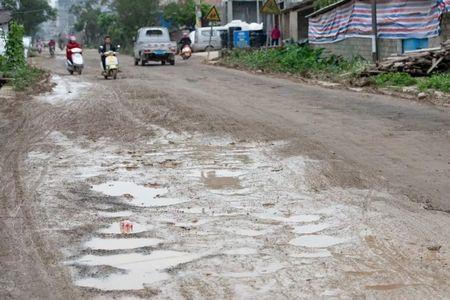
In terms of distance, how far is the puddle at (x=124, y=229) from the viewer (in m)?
5.50

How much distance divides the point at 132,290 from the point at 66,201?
2490 millimetres

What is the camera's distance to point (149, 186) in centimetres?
711

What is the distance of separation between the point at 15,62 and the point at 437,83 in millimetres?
12867

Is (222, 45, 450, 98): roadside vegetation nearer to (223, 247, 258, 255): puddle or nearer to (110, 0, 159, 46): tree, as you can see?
(223, 247, 258, 255): puddle

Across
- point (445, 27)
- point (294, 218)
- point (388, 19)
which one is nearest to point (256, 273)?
point (294, 218)

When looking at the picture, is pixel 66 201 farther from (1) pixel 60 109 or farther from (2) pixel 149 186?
(1) pixel 60 109

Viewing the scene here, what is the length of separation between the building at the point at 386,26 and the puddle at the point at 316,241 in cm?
1479

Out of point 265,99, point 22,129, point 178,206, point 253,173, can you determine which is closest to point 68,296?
point 178,206

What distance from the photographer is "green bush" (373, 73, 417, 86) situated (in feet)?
54.3

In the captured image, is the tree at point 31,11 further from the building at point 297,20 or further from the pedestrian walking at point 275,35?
the building at point 297,20

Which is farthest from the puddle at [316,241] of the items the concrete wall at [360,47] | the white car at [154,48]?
the white car at [154,48]

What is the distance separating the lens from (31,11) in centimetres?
6712

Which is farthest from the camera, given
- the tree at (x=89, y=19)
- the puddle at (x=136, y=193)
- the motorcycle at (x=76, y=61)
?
the tree at (x=89, y=19)

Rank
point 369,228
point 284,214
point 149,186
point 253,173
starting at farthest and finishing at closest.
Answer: point 253,173
point 149,186
point 284,214
point 369,228
